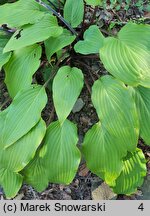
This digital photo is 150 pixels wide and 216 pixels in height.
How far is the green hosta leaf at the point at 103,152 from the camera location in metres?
2.22

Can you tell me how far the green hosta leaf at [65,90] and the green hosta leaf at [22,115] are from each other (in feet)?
0.40

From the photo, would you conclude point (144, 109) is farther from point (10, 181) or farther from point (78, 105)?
point (10, 181)

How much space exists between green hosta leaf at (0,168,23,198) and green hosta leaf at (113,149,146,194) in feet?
2.24

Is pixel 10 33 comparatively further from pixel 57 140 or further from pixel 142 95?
pixel 142 95

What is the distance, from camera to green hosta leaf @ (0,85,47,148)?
87.2 inches

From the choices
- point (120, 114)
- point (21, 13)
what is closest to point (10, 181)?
point (120, 114)

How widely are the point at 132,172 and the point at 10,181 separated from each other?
85 cm

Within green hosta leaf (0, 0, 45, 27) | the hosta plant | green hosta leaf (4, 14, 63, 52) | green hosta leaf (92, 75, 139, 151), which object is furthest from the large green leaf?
green hosta leaf (0, 0, 45, 27)

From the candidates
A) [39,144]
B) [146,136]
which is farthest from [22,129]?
[146,136]

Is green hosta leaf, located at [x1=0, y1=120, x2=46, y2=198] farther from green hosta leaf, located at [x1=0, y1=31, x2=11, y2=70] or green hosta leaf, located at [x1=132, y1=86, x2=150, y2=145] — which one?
green hosta leaf, located at [x1=132, y1=86, x2=150, y2=145]

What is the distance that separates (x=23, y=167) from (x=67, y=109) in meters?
0.47

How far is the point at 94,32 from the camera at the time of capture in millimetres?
2363

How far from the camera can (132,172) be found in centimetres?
237

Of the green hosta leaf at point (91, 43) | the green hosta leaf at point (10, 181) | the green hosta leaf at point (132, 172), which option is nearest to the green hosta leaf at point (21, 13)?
the green hosta leaf at point (91, 43)
